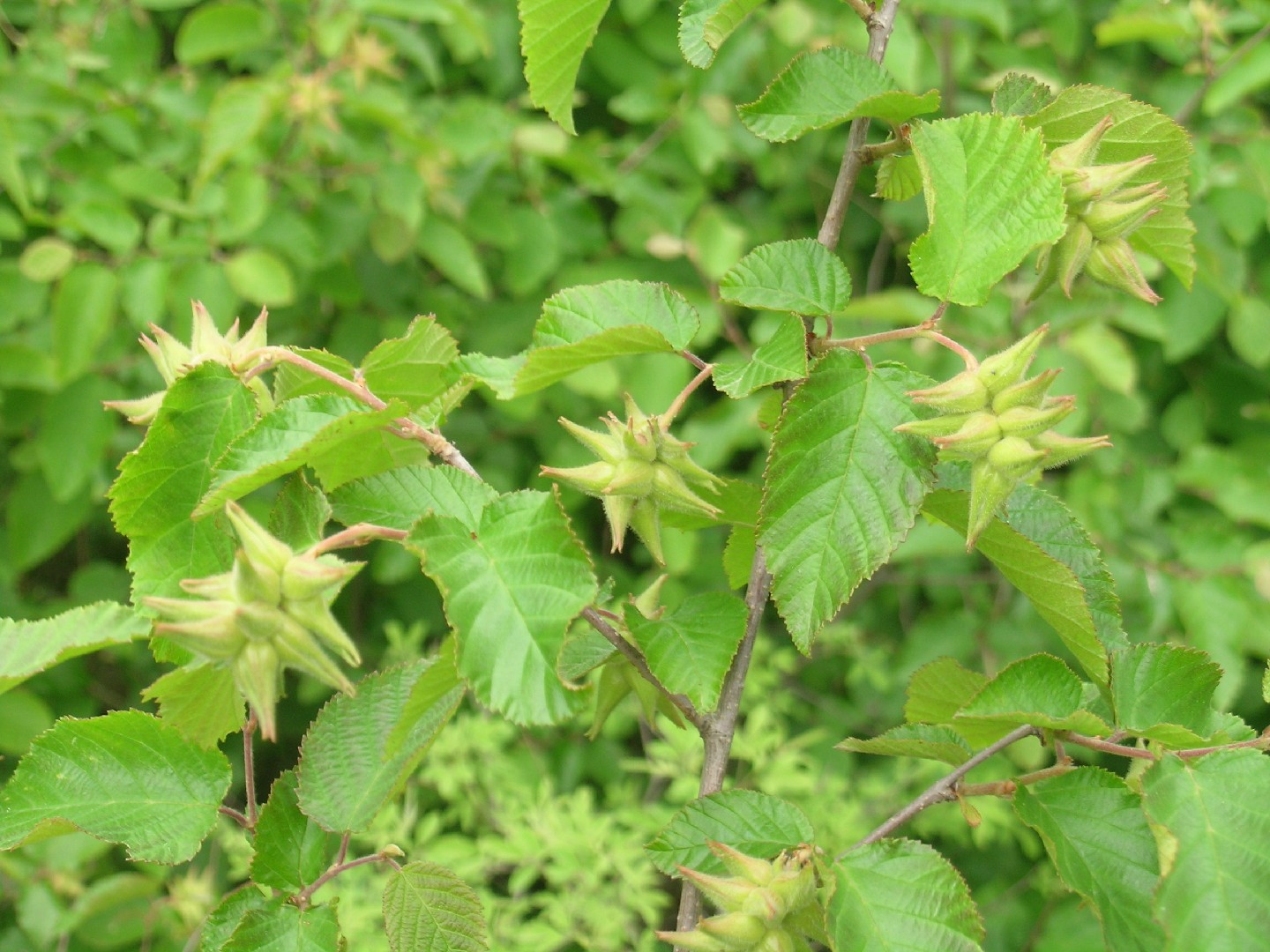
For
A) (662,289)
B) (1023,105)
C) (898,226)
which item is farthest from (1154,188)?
(898,226)

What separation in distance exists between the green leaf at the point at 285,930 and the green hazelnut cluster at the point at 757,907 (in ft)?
0.67

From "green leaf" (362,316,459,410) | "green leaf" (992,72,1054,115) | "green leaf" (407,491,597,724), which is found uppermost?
"green leaf" (992,72,1054,115)

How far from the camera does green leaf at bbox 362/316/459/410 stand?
2.31ft

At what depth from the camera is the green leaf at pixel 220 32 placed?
1805mm

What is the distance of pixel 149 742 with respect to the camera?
74 cm

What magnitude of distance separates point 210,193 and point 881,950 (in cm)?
157

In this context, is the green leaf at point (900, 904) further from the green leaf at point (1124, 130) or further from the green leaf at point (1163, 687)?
the green leaf at point (1124, 130)

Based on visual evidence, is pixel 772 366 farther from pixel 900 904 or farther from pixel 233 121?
pixel 233 121

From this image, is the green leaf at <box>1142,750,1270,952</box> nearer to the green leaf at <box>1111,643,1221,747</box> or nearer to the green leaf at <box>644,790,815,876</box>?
the green leaf at <box>1111,643,1221,747</box>

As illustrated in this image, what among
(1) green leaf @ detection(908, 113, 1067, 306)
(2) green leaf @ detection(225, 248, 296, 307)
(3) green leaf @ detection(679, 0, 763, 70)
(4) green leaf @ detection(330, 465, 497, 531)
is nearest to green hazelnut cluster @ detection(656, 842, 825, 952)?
(4) green leaf @ detection(330, 465, 497, 531)

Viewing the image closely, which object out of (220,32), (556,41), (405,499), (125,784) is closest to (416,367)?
(405,499)

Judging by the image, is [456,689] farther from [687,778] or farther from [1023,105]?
[687,778]

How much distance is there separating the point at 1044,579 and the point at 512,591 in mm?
303

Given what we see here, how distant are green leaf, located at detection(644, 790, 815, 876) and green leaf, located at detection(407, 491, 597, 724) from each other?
0.18 metres
